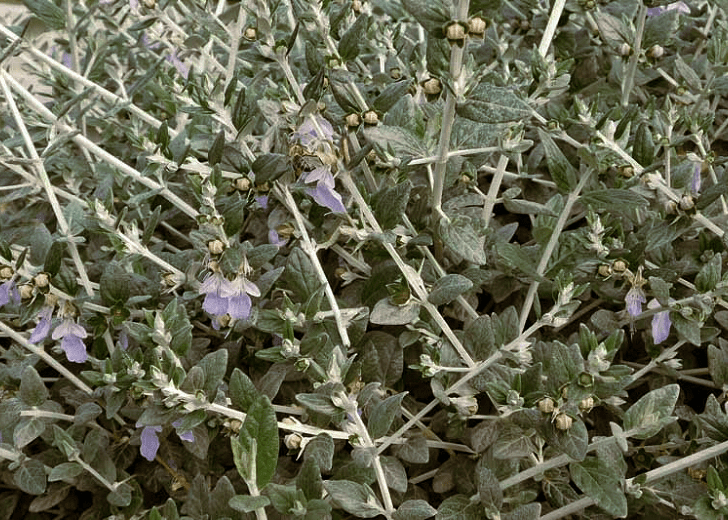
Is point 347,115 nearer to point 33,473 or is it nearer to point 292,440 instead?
point 292,440

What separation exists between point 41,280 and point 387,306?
46 cm

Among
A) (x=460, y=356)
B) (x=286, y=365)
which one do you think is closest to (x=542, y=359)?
(x=460, y=356)

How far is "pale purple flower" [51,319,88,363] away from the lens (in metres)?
0.96

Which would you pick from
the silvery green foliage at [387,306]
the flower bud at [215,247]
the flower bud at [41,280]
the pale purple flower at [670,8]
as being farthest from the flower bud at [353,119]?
the pale purple flower at [670,8]

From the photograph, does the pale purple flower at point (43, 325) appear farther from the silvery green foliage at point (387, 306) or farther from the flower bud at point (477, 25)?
the flower bud at point (477, 25)

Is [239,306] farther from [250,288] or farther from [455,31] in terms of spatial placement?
[455,31]

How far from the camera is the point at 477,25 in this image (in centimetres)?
69

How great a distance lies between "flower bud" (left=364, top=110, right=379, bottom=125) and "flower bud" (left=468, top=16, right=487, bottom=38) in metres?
0.20

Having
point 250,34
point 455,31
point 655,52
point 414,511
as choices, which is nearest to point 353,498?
point 414,511

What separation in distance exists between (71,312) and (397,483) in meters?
0.51

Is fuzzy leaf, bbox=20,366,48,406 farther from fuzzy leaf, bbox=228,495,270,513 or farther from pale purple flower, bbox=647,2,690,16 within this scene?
pale purple flower, bbox=647,2,690,16

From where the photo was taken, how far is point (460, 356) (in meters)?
0.94

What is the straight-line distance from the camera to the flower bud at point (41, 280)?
92 cm

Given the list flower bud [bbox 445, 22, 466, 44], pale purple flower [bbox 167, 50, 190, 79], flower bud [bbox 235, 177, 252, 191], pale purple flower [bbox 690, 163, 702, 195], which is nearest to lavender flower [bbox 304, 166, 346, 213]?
flower bud [bbox 235, 177, 252, 191]
